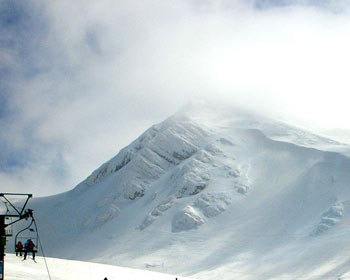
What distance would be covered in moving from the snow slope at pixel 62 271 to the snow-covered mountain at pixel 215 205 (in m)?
42.8

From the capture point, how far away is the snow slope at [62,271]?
41.6 meters

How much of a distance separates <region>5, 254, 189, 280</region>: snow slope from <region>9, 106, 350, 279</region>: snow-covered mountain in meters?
42.8

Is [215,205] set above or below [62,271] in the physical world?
above

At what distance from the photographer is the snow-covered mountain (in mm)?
102812

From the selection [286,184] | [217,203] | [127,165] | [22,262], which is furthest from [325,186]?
[22,262]

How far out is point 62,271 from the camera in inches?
1884

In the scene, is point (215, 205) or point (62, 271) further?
point (215, 205)

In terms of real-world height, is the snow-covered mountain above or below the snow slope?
above

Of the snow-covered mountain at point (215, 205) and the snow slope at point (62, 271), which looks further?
the snow-covered mountain at point (215, 205)

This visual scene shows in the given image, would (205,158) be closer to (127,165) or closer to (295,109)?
(127,165)

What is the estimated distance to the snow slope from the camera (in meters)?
41.6

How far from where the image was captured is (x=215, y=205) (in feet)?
424

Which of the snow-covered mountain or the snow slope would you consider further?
the snow-covered mountain

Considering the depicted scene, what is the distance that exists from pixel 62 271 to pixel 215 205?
274ft
